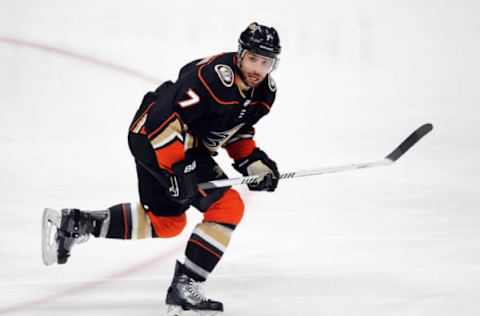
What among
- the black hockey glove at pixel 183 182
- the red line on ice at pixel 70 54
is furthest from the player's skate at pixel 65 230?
the red line on ice at pixel 70 54

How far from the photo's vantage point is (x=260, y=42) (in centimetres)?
294

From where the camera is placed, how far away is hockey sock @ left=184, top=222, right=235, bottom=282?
2943 millimetres

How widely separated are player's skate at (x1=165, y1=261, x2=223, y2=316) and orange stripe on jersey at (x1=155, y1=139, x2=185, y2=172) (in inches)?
15.2

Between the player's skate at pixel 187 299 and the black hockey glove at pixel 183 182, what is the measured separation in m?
0.28

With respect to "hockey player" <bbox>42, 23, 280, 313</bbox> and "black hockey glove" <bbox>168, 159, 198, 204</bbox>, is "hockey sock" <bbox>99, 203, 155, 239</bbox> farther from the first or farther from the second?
"black hockey glove" <bbox>168, 159, 198, 204</bbox>

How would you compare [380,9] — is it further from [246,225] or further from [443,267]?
[443,267]

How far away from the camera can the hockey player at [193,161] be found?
9.53 feet

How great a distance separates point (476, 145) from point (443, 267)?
6.33 feet

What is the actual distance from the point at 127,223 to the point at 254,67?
0.75 m

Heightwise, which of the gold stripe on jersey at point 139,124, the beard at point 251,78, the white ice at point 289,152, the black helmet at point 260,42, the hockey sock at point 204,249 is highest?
the black helmet at point 260,42

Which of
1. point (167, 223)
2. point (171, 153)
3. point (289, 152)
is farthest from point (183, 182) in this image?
point (289, 152)

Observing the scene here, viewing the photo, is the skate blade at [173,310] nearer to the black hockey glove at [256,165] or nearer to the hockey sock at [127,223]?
the hockey sock at [127,223]

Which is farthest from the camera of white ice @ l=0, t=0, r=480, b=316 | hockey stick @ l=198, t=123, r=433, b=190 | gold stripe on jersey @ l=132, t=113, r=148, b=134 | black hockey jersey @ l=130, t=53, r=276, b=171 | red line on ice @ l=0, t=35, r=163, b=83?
red line on ice @ l=0, t=35, r=163, b=83

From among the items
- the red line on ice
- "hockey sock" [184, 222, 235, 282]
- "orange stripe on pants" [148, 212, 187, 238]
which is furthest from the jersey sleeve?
the red line on ice
